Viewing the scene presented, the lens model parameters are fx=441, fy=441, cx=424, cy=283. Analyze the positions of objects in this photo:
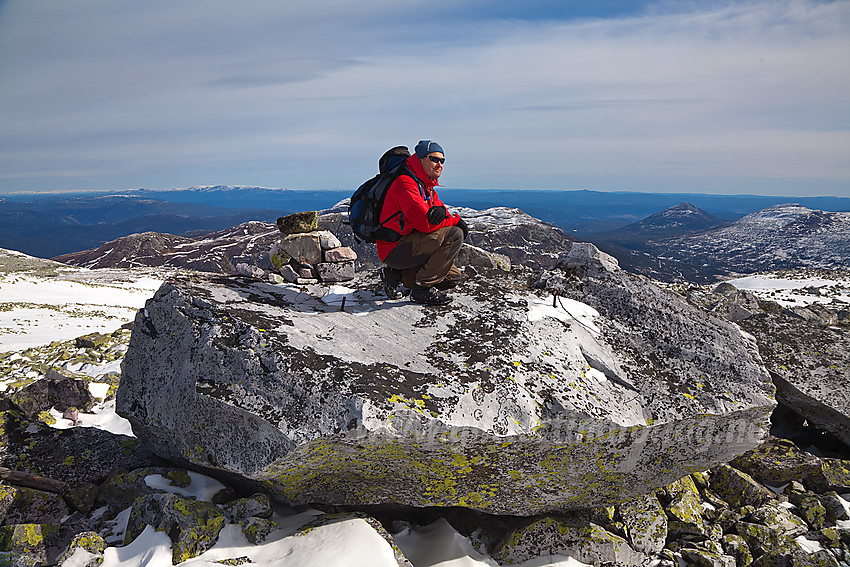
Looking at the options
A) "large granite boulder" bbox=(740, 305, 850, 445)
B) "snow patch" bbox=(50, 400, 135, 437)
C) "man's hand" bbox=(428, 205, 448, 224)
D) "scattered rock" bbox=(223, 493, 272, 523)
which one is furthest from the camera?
"snow patch" bbox=(50, 400, 135, 437)

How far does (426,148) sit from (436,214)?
4.43 ft

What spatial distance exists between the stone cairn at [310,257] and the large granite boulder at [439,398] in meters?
8.05

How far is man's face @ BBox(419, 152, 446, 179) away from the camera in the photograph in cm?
902

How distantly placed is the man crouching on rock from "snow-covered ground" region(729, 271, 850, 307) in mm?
38770

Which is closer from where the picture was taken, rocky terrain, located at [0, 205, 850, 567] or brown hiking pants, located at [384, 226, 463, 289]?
rocky terrain, located at [0, 205, 850, 567]

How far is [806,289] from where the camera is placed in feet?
214

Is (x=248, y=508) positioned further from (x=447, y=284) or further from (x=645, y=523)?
(x=645, y=523)

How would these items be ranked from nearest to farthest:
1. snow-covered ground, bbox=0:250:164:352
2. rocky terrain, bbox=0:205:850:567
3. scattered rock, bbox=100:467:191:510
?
rocky terrain, bbox=0:205:850:567 < scattered rock, bbox=100:467:191:510 < snow-covered ground, bbox=0:250:164:352

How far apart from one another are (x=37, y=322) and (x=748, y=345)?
138 ft

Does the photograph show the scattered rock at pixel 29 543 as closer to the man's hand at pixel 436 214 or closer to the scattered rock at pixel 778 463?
the man's hand at pixel 436 214

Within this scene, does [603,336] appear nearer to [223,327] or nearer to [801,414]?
[801,414]

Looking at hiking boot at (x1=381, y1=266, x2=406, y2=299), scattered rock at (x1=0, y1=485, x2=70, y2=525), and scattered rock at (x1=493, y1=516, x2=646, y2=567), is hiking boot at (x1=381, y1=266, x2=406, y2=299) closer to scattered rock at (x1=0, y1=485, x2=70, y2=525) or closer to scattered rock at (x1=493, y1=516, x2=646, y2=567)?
scattered rock at (x1=493, y1=516, x2=646, y2=567)

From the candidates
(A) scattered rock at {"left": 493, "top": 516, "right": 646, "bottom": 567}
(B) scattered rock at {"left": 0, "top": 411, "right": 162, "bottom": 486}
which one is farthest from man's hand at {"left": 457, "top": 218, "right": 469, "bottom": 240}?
(B) scattered rock at {"left": 0, "top": 411, "right": 162, "bottom": 486}

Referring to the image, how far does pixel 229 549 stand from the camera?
6.35 metres
